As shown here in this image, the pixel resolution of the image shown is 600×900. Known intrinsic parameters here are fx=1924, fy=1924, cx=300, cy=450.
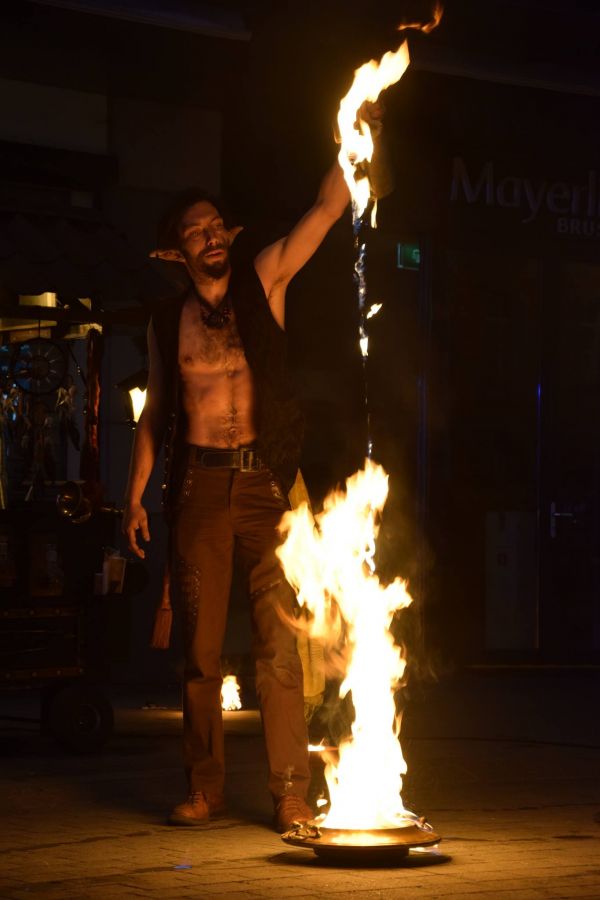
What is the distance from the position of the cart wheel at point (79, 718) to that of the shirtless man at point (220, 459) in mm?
2277

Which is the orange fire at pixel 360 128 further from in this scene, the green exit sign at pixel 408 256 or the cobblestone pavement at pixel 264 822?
the green exit sign at pixel 408 256

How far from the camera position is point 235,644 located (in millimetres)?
15047

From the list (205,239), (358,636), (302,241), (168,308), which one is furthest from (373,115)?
(358,636)

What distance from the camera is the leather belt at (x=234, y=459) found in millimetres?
7344

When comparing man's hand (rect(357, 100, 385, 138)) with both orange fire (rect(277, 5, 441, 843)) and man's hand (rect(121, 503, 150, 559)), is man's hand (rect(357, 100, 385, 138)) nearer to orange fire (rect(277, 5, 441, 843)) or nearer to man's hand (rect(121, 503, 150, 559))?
orange fire (rect(277, 5, 441, 843))

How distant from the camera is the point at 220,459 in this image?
24.1ft

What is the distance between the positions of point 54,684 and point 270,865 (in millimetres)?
3664

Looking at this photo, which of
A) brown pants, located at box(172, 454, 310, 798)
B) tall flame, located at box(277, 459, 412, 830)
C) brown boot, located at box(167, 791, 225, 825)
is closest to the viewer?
tall flame, located at box(277, 459, 412, 830)

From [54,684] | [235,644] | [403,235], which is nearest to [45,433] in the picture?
[54,684]

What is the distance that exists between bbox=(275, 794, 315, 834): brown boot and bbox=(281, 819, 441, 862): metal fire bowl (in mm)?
626

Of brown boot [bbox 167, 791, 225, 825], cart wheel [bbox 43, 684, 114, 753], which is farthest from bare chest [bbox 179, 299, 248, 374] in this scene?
cart wheel [bbox 43, 684, 114, 753]

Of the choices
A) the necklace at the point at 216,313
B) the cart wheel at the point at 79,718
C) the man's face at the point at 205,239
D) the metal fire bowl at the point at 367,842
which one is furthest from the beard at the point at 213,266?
the cart wheel at the point at 79,718

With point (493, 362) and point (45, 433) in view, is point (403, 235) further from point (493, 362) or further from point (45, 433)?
point (45, 433)

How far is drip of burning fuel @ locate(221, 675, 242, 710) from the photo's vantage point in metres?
12.2
